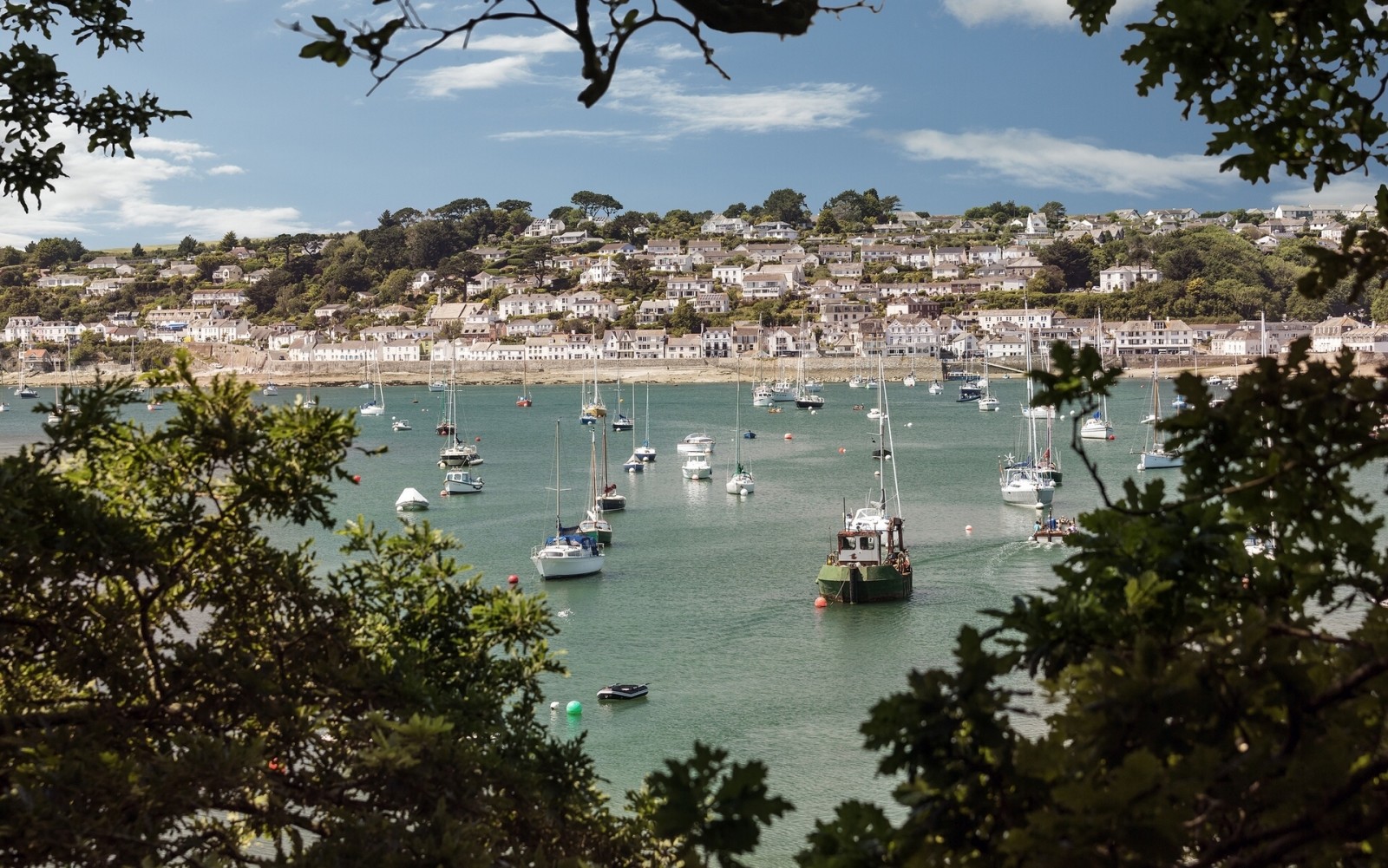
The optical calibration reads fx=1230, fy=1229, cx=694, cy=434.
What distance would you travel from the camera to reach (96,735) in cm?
448

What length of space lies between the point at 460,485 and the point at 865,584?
68.1ft

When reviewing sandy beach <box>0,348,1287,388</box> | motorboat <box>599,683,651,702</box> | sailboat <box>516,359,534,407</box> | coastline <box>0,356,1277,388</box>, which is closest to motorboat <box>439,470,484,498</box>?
motorboat <box>599,683,651,702</box>

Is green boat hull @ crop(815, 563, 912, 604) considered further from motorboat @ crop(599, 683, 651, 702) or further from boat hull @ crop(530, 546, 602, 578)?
motorboat @ crop(599, 683, 651, 702)

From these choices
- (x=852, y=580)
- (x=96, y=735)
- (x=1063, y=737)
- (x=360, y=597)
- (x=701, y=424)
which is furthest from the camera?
(x=701, y=424)

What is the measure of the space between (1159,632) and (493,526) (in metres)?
32.9

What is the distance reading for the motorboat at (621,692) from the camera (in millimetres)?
18188

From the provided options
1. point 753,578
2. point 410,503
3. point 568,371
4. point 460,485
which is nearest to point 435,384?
point 568,371

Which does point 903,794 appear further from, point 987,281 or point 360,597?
point 987,281

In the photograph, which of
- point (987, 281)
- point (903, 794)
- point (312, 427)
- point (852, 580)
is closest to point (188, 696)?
point (312, 427)

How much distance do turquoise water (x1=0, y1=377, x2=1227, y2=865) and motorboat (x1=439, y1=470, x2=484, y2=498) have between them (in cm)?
63

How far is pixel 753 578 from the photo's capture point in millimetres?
27125

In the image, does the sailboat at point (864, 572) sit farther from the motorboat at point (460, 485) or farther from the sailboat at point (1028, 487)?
the motorboat at point (460, 485)

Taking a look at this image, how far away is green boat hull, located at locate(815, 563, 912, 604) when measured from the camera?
24.2m

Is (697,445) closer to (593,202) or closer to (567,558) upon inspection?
(567,558)
